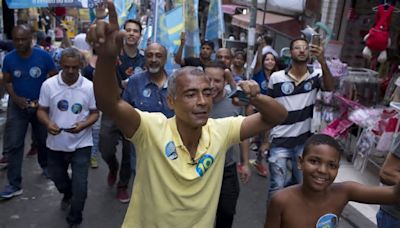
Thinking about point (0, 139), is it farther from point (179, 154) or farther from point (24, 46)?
point (179, 154)

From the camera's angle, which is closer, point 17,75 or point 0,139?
point 17,75

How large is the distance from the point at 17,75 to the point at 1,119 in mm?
3198

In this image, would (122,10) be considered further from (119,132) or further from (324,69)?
(324,69)

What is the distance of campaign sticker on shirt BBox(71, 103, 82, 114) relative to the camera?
154 inches

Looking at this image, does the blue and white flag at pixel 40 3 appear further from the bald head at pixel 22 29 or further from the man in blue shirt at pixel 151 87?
the man in blue shirt at pixel 151 87

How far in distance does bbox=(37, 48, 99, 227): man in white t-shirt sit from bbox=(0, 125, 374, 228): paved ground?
0.48 meters

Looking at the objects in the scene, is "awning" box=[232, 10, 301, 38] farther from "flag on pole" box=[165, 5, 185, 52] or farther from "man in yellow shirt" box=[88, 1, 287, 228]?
"man in yellow shirt" box=[88, 1, 287, 228]

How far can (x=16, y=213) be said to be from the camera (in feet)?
14.5

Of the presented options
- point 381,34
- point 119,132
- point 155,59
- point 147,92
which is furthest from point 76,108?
point 381,34

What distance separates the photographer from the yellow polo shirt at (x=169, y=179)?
2111 mm

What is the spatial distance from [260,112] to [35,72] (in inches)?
132

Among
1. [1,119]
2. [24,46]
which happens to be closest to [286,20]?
[1,119]

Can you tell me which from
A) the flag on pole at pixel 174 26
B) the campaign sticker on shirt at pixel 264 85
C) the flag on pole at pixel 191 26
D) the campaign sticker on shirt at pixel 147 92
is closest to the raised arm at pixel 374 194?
the campaign sticker on shirt at pixel 147 92

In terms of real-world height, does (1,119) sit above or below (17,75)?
below
